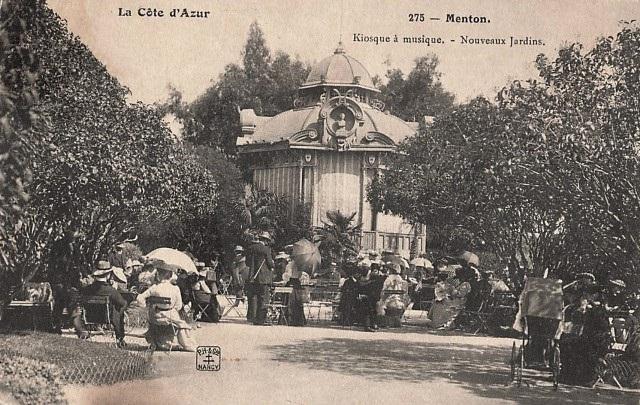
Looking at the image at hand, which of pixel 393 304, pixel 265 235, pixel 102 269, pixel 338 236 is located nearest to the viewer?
pixel 102 269

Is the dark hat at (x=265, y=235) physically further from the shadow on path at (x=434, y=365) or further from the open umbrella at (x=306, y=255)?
the shadow on path at (x=434, y=365)

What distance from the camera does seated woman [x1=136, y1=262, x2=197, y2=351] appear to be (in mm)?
10438

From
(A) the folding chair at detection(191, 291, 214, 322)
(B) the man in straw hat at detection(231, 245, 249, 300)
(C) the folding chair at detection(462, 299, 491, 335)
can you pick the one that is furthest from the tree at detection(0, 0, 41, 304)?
(C) the folding chair at detection(462, 299, 491, 335)

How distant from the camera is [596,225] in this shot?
966 cm

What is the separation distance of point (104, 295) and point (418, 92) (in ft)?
17.5

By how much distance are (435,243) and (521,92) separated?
494cm

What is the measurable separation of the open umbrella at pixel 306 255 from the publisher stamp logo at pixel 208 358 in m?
2.72

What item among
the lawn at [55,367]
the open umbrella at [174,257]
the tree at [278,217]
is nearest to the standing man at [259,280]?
the tree at [278,217]

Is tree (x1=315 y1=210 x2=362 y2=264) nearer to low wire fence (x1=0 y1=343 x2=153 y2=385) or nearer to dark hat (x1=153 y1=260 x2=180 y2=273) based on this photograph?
dark hat (x1=153 y1=260 x2=180 y2=273)

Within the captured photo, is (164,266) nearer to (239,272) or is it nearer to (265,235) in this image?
(265,235)

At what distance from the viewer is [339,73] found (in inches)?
431

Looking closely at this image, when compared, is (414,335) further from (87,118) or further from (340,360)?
(87,118)

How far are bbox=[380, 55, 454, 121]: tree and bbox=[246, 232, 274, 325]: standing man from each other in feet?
9.91

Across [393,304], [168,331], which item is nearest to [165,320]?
[168,331]
